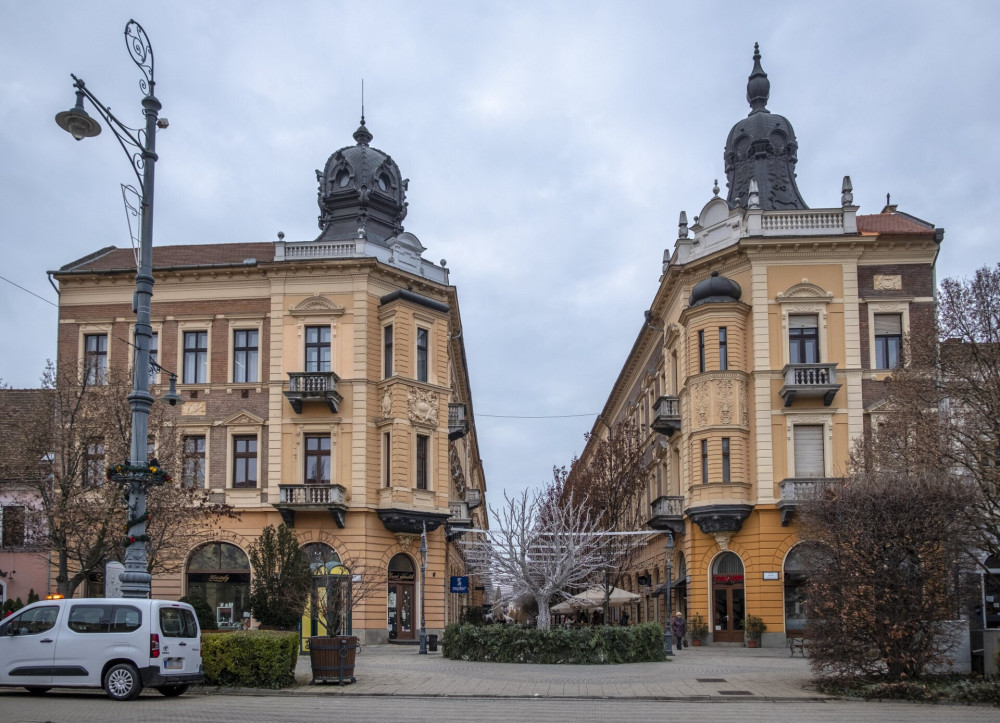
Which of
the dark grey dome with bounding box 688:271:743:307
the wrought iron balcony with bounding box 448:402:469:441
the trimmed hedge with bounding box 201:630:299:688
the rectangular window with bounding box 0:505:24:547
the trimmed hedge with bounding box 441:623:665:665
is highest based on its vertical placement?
the dark grey dome with bounding box 688:271:743:307

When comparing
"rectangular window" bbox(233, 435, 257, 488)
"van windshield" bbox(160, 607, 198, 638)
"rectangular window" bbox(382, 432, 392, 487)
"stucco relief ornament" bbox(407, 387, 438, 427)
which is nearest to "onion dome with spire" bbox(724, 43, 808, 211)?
"stucco relief ornament" bbox(407, 387, 438, 427)

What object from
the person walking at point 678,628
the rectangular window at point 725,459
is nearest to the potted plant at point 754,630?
the person walking at point 678,628

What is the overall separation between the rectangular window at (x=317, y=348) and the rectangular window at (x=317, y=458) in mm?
2713

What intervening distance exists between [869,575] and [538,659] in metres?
10.9

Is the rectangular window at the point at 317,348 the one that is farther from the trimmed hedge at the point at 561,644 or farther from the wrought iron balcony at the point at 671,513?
the trimmed hedge at the point at 561,644

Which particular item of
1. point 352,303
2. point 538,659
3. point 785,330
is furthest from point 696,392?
point 538,659

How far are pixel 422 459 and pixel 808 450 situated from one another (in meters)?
14.9

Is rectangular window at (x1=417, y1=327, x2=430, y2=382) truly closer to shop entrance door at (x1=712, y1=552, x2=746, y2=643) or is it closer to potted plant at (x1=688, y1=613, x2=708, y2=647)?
shop entrance door at (x1=712, y1=552, x2=746, y2=643)

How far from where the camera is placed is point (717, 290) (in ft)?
138

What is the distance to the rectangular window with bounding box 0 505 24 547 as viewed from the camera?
40000 millimetres

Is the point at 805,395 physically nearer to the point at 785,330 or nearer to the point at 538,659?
the point at 785,330

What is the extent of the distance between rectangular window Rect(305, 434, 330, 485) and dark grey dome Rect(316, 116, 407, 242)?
8.81 metres

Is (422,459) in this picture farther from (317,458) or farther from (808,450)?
(808,450)

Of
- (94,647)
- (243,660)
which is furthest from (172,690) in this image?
(94,647)
